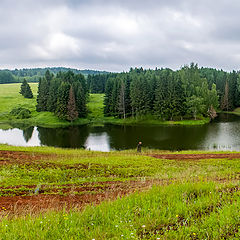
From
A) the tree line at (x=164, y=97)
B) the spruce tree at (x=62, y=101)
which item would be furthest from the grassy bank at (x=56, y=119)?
the tree line at (x=164, y=97)

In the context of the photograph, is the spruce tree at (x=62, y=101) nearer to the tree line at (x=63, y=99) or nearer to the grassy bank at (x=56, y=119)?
the tree line at (x=63, y=99)

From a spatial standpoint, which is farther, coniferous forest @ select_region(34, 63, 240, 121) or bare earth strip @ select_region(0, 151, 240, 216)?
coniferous forest @ select_region(34, 63, 240, 121)

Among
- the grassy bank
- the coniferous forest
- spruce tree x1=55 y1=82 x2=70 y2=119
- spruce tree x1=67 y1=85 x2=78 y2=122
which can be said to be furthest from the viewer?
spruce tree x1=55 y1=82 x2=70 y2=119

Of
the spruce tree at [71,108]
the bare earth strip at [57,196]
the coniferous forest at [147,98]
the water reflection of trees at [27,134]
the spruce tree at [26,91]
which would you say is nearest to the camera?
the bare earth strip at [57,196]

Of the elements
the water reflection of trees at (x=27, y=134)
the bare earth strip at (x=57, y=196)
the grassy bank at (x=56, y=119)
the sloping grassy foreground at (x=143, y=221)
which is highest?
the sloping grassy foreground at (x=143, y=221)

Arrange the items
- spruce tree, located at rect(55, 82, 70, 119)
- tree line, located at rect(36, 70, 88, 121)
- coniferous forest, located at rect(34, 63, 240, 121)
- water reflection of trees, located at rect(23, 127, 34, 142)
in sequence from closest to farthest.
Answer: water reflection of trees, located at rect(23, 127, 34, 142)
coniferous forest, located at rect(34, 63, 240, 121)
tree line, located at rect(36, 70, 88, 121)
spruce tree, located at rect(55, 82, 70, 119)

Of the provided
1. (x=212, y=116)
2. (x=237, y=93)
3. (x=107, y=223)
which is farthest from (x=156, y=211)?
(x=237, y=93)

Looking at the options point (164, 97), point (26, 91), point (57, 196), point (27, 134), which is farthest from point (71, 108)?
point (57, 196)

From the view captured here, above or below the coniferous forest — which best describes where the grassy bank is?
below

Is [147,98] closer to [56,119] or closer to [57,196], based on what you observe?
[56,119]

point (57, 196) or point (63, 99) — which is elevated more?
point (63, 99)

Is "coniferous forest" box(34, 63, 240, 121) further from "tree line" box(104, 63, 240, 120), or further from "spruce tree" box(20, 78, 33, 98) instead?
"spruce tree" box(20, 78, 33, 98)

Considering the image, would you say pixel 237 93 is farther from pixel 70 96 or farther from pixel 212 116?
pixel 70 96

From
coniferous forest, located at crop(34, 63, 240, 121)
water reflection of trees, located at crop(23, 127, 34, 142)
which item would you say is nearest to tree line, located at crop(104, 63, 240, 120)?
coniferous forest, located at crop(34, 63, 240, 121)
